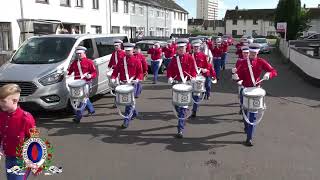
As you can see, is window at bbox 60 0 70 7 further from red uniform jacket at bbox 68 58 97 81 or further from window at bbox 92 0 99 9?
red uniform jacket at bbox 68 58 97 81

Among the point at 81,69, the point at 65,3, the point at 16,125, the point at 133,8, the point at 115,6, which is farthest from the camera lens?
the point at 133,8

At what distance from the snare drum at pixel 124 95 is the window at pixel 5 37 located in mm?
16941

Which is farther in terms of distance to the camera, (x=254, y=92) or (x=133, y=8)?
(x=133, y=8)

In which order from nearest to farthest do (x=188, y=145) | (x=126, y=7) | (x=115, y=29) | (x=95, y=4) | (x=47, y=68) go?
(x=188, y=145) → (x=47, y=68) → (x=95, y=4) → (x=115, y=29) → (x=126, y=7)

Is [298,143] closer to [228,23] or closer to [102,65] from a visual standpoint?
[102,65]

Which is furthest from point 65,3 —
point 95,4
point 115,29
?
point 115,29

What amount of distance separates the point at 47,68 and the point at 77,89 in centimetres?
114

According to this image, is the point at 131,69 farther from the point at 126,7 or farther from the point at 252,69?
the point at 126,7

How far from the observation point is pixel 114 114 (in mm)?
10195

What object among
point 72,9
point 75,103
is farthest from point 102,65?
point 72,9

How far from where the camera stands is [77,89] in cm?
884

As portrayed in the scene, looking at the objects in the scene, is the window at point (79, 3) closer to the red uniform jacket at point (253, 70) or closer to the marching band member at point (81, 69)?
the marching band member at point (81, 69)

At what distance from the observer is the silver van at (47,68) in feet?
29.8

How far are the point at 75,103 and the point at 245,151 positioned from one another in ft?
13.4
